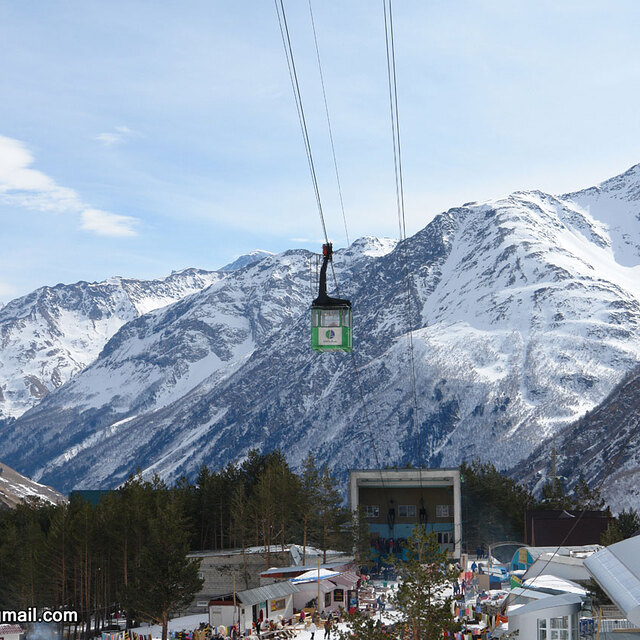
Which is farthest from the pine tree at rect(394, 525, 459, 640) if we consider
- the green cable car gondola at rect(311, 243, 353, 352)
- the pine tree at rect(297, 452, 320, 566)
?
the pine tree at rect(297, 452, 320, 566)

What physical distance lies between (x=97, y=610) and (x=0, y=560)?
9.03m

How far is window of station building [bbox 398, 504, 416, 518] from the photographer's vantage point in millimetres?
117938

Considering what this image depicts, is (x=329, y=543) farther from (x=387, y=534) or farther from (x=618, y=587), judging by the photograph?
(x=618, y=587)

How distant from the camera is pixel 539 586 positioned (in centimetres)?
5600

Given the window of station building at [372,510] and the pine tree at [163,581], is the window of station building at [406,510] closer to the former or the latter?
the window of station building at [372,510]

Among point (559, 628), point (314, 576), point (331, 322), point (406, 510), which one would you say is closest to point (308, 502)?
point (314, 576)

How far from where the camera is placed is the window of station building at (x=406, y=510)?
117938 mm

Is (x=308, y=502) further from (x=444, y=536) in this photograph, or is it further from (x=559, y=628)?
(x=559, y=628)

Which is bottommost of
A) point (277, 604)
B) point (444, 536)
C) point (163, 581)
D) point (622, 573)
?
point (444, 536)

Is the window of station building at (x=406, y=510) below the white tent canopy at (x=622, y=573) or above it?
below

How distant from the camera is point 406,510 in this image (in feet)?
388

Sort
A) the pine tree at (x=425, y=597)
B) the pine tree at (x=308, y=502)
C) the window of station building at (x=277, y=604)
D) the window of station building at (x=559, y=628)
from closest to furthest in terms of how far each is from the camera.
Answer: the pine tree at (x=425, y=597) < the window of station building at (x=559, y=628) < the window of station building at (x=277, y=604) < the pine tree at (x=308, y=502)

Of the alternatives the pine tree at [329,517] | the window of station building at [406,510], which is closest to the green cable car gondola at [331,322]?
the pine tree at [329,517]

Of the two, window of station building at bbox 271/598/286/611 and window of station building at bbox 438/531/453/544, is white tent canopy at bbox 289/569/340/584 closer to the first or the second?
window of station building at bbox 271/598/286/611
